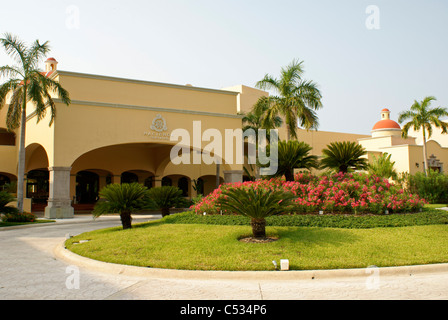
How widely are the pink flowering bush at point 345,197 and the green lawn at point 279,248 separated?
1.90 metres

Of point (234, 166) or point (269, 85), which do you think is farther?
point (234, 166)

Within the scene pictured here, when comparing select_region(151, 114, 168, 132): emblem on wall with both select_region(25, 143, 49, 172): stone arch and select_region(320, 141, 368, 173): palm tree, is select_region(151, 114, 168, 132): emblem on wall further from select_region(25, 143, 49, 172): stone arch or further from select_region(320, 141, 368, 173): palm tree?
select_region(320, 141, 368, 173): palm tree

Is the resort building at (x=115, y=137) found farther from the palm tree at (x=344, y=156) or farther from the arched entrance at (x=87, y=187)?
the palm tree at (x=344, y=156)

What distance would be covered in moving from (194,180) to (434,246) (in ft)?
103

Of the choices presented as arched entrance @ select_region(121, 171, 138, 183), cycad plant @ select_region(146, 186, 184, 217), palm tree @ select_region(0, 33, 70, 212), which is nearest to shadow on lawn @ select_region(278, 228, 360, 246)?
cycad plant @ select_region(146, 186, 184, 217)

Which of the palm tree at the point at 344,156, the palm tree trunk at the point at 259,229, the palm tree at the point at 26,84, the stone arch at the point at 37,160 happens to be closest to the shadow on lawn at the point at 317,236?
the palm tree trunk at the point at 259,229

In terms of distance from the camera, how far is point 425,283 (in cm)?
709

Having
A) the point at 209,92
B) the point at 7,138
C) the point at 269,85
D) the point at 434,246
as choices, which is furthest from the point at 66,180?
the point at 434,246

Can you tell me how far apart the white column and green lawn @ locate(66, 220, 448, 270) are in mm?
12517

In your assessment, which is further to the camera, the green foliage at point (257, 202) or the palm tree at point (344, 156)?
the palm tree at point (344, 156)

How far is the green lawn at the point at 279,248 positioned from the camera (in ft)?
27.0

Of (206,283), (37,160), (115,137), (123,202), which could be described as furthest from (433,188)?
(37,160)
